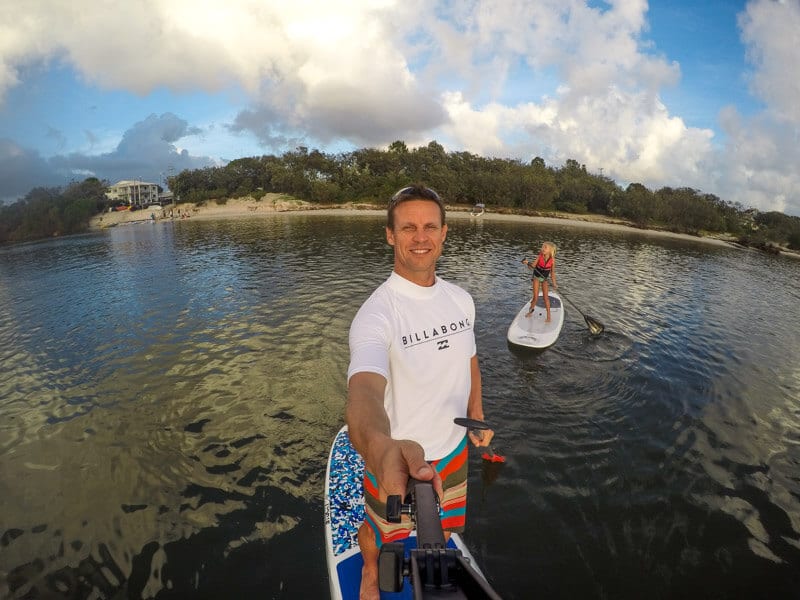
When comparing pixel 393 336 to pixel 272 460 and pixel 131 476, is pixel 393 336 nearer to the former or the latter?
pixel 272 460

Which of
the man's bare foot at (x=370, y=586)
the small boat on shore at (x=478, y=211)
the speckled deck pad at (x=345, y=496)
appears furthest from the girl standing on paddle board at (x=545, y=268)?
the small boat on shore at (x=478, y=211)

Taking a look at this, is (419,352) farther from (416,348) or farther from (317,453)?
(317,453)

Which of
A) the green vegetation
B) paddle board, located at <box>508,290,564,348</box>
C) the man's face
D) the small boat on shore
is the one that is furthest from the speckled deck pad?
the green vegetation

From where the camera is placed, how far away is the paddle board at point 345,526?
4180 mm

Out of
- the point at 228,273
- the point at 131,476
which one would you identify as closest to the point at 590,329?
the point at 131,476

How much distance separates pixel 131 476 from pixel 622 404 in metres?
12.3

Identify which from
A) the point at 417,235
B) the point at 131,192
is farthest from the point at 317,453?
the point at 131,192

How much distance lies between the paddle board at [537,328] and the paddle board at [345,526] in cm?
846

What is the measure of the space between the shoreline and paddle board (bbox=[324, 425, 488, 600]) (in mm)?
72220

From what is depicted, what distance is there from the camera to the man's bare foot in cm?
381

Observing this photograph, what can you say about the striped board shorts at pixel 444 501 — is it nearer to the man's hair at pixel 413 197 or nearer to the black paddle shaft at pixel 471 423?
the black paddle shaft at pixel 471 423

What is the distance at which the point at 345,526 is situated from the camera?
512 centimetres

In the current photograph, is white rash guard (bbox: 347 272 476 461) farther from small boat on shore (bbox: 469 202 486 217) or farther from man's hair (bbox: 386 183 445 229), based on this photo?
small boat on shore (bbox: 469 202 486 217)

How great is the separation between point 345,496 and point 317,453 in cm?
250
